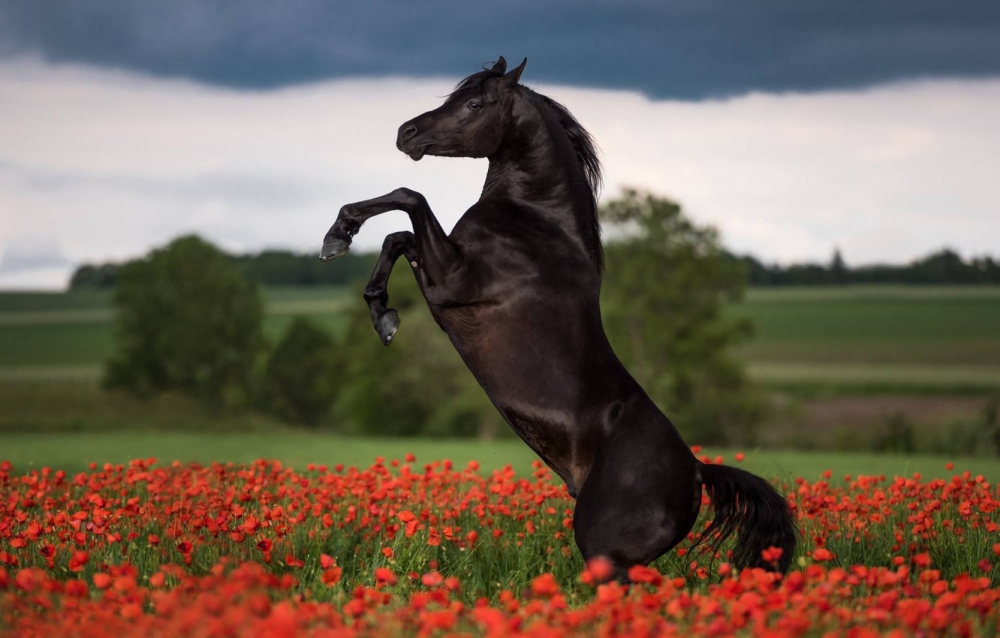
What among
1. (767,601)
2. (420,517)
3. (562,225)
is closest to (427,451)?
(420,517)

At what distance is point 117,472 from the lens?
9422mm

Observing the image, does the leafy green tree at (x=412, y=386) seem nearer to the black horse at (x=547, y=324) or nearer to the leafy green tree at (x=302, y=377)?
the leafy green tree at (x=302, y=377)

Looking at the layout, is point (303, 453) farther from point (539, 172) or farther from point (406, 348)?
point (539, 172)

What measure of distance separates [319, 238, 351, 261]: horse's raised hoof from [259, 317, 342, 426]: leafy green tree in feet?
116

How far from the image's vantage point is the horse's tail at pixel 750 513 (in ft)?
19.4

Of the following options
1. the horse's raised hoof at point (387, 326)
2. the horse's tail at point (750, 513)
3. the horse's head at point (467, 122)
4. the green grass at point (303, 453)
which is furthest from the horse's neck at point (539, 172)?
the green grass at point (303, 453)

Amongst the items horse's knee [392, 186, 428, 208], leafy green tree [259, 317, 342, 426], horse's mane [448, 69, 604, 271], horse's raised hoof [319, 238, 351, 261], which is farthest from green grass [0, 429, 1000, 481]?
leafy green tree [259, 317, 342, 426]

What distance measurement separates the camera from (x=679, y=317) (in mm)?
36000

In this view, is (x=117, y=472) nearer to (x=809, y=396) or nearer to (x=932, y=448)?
(x=932, y=448)

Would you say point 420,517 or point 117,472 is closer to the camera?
point 420,517

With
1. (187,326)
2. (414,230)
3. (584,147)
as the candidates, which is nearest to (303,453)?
(584,147)

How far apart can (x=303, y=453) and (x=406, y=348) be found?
48.4 ft

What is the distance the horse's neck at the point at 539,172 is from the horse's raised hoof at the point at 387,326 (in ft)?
3.36

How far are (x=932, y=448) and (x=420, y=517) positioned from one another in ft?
77.4
